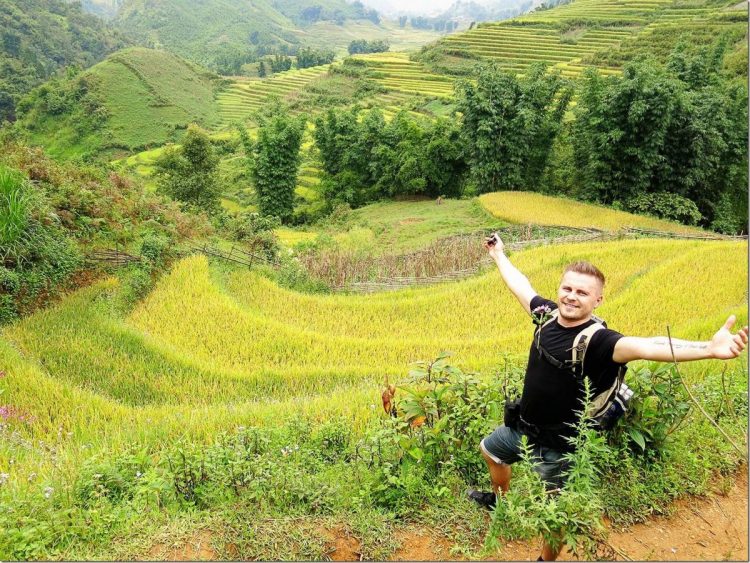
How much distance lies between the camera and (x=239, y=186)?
38.3 m

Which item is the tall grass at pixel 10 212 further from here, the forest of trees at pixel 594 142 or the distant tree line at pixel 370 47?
the distant tree line at pixel 370 47

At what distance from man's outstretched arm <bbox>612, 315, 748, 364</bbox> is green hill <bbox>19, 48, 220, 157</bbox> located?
51.4 meters

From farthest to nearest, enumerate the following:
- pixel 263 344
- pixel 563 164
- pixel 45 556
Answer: pixel 563 164 → pixel 263 344 → pixel 45 556

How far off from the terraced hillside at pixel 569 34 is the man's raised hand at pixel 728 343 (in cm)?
4446

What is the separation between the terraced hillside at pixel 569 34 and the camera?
44969 mm

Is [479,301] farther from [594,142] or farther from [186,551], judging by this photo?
[594,142]

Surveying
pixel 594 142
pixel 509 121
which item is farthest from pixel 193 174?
pixel 594 142

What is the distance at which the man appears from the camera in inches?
89.4

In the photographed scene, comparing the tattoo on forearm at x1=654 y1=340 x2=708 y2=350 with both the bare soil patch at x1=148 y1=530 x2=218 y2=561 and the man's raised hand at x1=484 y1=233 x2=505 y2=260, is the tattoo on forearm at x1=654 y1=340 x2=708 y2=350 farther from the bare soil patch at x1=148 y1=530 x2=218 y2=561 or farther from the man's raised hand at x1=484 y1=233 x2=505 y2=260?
the bare soil patch at x1=148 y1=530 x2=218 y2=561

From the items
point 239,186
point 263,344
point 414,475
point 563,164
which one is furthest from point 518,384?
point 239,186

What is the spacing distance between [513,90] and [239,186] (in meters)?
22.9

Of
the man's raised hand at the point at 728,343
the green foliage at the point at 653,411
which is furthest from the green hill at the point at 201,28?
the man's raised hand at the point at 728,343

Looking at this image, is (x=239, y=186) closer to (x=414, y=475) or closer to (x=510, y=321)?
(x=510, y=321)

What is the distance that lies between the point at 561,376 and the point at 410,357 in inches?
186
